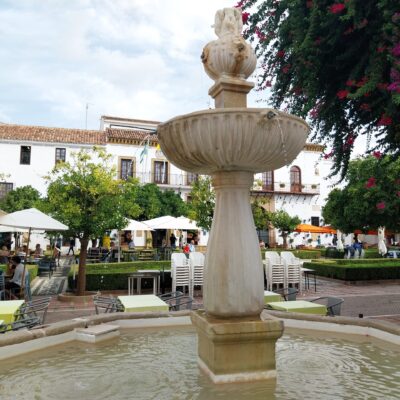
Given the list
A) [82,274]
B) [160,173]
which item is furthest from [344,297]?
[160,173]

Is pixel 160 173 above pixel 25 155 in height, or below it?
below

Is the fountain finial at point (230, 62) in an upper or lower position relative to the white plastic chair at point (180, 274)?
upper

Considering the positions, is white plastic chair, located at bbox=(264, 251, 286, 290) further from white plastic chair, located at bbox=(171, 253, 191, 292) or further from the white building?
the white building

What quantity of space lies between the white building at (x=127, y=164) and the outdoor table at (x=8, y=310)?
22802 mm

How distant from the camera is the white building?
30.2 metres

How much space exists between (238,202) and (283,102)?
4.18 m

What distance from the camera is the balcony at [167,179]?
32487mm

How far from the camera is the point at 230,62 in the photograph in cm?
324

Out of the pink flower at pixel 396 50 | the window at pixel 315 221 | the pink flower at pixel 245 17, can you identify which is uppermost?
the pink flower at pixel 245 17

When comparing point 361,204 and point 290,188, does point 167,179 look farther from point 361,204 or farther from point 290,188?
point 361,204

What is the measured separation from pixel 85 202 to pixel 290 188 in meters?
28.7

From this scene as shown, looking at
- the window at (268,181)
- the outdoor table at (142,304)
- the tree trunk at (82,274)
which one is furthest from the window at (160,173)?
the outdoor table at (142,304)

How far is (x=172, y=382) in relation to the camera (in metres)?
2.92

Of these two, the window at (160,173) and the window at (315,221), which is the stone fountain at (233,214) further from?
the window at (315,221)
